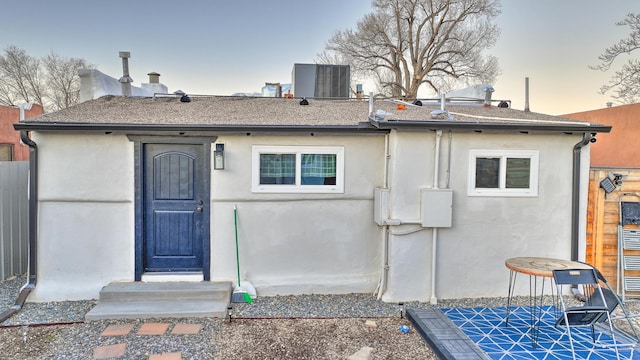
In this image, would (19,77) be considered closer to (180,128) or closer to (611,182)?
(180,128)

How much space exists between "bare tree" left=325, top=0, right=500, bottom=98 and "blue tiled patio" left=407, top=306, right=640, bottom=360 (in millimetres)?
17402

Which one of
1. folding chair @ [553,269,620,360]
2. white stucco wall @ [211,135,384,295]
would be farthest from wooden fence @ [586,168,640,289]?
white stucco wall @ [211,135,384,295]

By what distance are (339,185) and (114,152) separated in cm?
353

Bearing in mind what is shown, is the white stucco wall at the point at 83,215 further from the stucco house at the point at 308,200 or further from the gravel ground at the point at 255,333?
the gravel ground at the point at 255,333

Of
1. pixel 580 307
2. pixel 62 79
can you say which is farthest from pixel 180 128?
pixel 62 79

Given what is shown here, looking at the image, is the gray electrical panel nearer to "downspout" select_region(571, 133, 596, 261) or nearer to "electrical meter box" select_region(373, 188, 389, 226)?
"electrical meter box" select_region(373, 188, 389, 226)

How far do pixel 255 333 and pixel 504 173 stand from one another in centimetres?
440

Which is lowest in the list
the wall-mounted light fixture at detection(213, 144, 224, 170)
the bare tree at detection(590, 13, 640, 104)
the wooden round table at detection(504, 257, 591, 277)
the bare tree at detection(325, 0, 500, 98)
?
the wooden round table at detection(504, 257, 591, 277)

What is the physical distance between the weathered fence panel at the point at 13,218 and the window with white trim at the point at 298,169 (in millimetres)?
4370

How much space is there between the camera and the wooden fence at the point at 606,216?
224 inches

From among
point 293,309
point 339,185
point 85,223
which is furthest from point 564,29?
point 85,223

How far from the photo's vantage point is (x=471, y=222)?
5586mm

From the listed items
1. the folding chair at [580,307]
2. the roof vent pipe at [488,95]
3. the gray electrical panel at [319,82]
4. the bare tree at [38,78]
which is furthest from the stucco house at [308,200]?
the bare tree at [38,78]

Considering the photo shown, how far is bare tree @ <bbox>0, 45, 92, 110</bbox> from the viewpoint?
2080cm
